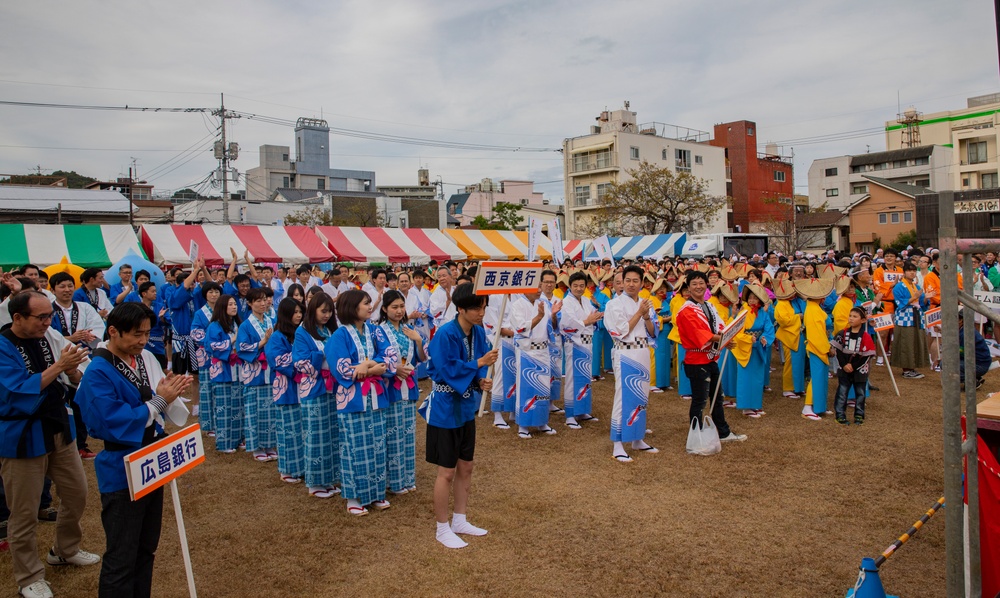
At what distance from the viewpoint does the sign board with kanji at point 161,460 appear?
3.29 m

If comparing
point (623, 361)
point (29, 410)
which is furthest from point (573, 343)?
point (29, 410)

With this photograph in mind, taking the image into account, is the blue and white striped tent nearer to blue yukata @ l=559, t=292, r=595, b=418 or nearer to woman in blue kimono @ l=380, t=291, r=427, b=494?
blue yukata @ l=559, t=292, r=595, b=418

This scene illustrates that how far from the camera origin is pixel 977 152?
4344 cm

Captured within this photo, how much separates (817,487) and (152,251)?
60.6 ft

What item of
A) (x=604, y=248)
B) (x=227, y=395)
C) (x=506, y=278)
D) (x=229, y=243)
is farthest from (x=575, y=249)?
(x=506, y=278)

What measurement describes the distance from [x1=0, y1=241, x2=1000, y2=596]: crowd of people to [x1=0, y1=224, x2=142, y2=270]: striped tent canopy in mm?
7311

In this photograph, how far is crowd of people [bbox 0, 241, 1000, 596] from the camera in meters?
3.78

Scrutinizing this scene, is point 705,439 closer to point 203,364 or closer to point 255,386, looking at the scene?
point 255,386

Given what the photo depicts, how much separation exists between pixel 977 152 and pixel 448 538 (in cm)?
5273

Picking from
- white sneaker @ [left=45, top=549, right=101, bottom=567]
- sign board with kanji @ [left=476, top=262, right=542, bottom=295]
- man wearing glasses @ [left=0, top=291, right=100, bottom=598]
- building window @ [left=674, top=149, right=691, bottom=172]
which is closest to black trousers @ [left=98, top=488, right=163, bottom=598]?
man wearing glasses @ [left=0, top=291, right=100, bottom=598]

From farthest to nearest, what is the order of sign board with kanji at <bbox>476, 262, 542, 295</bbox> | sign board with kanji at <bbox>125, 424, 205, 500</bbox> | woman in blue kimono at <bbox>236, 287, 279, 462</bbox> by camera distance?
woman in blue kimono at <bbox>236, 287, 279, 462</bbox> < sign board with kanji at <bbox>476, 262, 542, 295</bbox> < sign board with kanji at <bbox>125, 424, 205, 500</bbox>

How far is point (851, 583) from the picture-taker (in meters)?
4.09

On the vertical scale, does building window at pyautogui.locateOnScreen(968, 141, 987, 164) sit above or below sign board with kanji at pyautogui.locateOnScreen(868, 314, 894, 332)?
above

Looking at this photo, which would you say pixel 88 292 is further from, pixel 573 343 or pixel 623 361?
pixel 623 361
